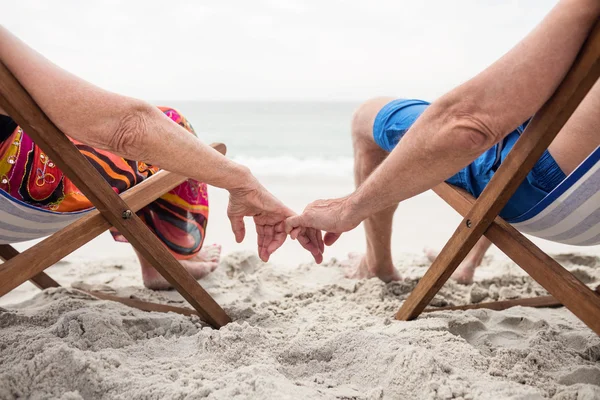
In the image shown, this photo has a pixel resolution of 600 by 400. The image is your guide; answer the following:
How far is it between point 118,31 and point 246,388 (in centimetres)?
1842

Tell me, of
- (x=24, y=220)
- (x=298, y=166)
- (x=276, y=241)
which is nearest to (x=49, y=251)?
(x=24, y=220)

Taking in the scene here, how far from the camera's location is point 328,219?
5.63 ft

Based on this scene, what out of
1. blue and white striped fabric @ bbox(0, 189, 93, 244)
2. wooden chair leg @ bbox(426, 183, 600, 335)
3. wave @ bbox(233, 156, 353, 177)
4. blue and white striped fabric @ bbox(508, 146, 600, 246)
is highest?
wave @ bbox(233, 156, 353, 177)

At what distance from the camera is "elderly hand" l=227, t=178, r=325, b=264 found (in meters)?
1.80

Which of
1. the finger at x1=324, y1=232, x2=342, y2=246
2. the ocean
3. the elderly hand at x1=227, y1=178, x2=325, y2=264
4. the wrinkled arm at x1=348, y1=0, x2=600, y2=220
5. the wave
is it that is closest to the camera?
the wrinkled arm at x1=348, y1=0, x2=600, y2=220

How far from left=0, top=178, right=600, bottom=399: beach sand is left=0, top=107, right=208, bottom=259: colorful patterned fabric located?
0.28 m

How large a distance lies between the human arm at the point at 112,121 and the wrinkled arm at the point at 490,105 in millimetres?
498

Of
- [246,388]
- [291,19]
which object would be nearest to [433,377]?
[246,388]

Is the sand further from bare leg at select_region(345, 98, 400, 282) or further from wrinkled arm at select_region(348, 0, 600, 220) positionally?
wrinkled arm at select_region(348, 0, 600, 220)

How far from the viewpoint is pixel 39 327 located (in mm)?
1596

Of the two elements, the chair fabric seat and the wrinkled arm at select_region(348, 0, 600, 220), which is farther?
the chair fabric seat

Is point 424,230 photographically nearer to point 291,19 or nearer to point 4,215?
point 4,215

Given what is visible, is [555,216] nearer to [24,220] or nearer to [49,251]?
[49,251]

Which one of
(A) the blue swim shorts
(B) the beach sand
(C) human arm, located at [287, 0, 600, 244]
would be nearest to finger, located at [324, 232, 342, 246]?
(B) the beach sand
